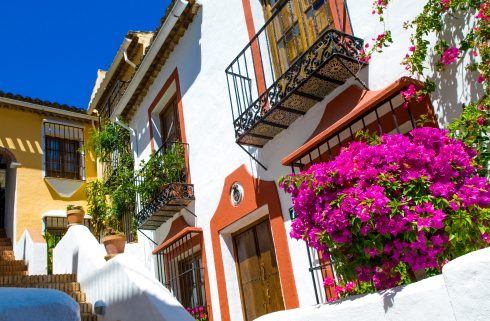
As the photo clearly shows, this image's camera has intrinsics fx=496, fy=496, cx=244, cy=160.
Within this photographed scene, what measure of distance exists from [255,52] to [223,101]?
3.51 feet

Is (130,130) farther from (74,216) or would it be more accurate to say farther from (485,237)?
(485,237)

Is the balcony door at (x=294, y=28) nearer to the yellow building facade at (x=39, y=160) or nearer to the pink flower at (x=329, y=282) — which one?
the pink flower at (x=329, y=282)

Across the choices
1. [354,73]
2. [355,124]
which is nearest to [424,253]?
[355,124]

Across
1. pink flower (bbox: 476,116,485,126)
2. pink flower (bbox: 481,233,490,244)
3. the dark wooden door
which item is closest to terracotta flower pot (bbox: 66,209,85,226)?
the dark wooden door

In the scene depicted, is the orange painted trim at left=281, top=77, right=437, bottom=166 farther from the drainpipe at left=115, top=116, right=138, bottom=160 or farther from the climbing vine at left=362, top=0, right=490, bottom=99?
the drainpipe at left=115, top=116, right=138, bottom=160

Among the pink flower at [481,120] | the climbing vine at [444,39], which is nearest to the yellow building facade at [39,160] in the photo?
the climbing vine at [444,39]

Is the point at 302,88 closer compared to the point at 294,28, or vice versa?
the point at 302,88

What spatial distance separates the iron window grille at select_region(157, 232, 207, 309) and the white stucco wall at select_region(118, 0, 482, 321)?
37cm

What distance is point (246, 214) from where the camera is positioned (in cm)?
671

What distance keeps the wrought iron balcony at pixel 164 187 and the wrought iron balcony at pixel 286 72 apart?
5.74 ft

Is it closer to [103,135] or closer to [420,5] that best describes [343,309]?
[420,5]

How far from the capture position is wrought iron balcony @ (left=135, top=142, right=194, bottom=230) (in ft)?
26.7

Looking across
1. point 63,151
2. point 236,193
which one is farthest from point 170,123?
point 63,151

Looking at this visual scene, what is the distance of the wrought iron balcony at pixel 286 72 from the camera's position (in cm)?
516
